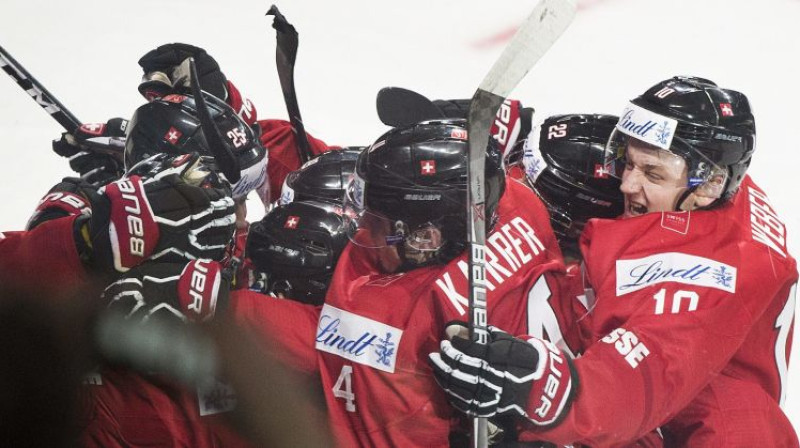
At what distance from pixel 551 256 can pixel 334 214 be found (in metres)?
0.66

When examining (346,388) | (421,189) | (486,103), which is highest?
(486,103)

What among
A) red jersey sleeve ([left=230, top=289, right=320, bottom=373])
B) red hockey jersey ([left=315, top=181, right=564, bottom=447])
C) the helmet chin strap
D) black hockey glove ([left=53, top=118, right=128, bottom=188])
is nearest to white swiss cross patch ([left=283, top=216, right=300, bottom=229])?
red jersey sleeve ([left=230, top=289, right=320, bottom=373])

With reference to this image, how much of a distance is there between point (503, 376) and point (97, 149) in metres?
2.22

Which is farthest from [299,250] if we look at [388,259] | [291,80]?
[291,80]

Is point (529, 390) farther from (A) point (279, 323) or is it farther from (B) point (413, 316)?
(A) point (279, 323)

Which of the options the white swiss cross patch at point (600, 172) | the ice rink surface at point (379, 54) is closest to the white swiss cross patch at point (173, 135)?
the white swiss cross patch at point (600, 172)

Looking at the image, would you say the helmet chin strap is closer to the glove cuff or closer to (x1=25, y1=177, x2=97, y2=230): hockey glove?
the glove cuff

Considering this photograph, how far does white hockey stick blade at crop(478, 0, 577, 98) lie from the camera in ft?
6.11

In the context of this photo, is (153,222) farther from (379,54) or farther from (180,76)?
(379,54)

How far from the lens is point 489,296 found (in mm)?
2117

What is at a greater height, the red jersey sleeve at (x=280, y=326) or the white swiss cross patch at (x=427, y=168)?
the white swiss cross patch at (x=427, y=168)

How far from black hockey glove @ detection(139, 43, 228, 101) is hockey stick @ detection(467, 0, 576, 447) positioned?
74.0 inches

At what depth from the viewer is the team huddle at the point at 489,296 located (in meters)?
2.04

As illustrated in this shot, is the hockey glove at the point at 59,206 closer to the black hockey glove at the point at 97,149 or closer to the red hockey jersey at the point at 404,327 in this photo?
the black hockey glove at the point at 97,149
